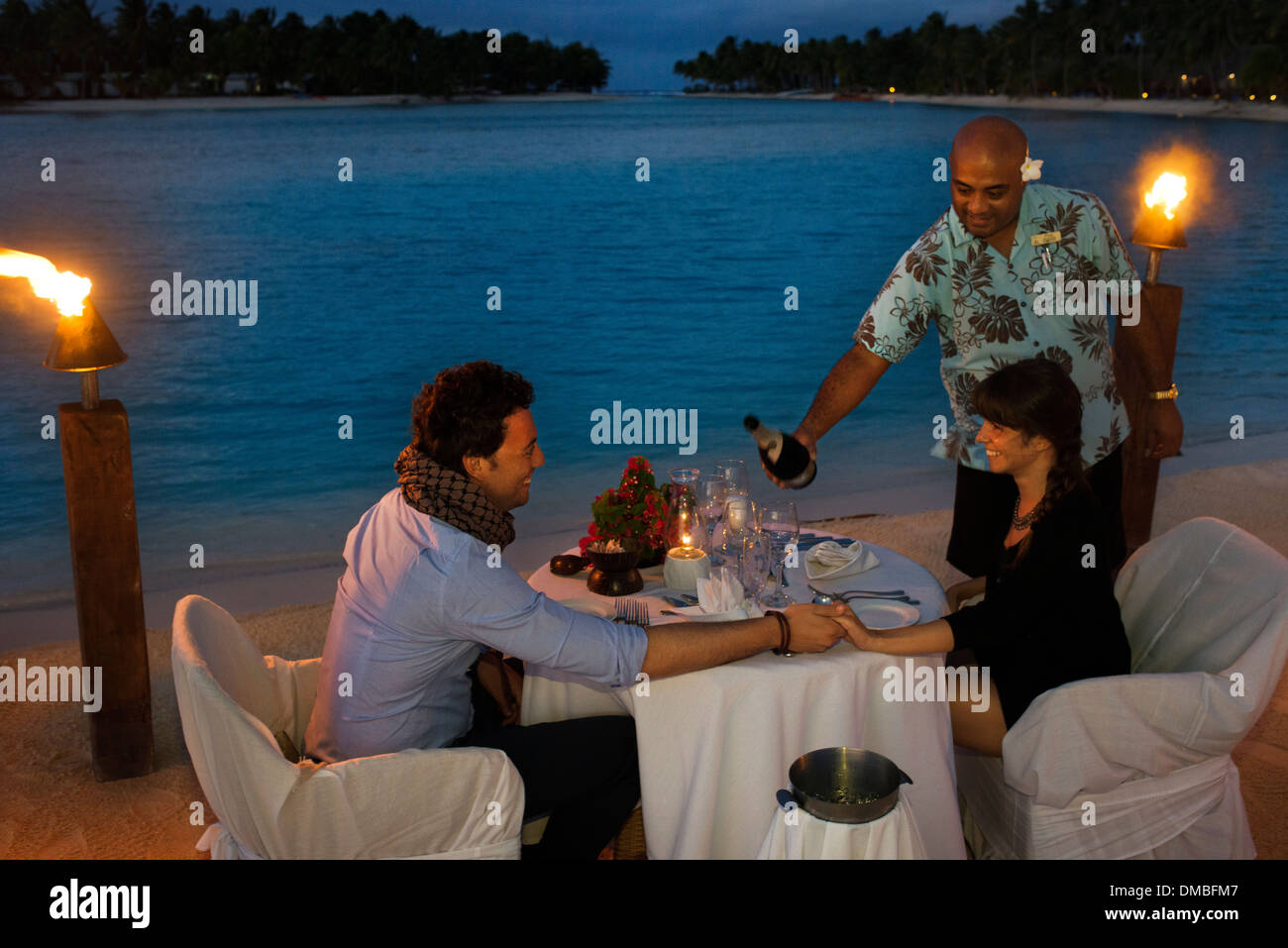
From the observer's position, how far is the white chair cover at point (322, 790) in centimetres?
201

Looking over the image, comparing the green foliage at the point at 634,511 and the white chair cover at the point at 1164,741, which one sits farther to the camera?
the green foliage at the point at 634,511

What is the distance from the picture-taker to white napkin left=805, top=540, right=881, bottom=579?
275cm

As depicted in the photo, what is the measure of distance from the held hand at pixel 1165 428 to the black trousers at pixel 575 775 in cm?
191

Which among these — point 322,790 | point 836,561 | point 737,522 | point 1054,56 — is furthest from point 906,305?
point 1054,56

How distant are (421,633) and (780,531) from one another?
34.8 inches

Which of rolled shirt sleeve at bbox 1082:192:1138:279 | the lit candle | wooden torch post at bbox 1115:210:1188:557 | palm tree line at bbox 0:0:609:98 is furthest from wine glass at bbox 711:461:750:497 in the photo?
palm tree line at bbox 0:0:609:98

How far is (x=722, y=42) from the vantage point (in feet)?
273

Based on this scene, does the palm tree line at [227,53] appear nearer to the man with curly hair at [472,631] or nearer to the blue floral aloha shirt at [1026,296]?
the blue floral aloha shirt at [1026,296]

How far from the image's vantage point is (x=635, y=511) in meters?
2.78

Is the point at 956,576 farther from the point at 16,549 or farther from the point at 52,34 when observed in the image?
the point at 52,34

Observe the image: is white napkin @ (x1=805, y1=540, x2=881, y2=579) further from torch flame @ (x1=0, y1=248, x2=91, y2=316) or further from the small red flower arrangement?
torch flame @ (x1=0, y1=248, x2=91, y2=316)

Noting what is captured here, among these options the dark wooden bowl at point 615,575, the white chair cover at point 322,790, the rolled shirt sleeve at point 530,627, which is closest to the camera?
the white chair cover at point 322,790

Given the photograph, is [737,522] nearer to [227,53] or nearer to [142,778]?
[142,778]

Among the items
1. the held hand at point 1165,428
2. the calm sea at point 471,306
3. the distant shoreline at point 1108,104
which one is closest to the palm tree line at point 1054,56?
the distant shoreline at point 1108,104
